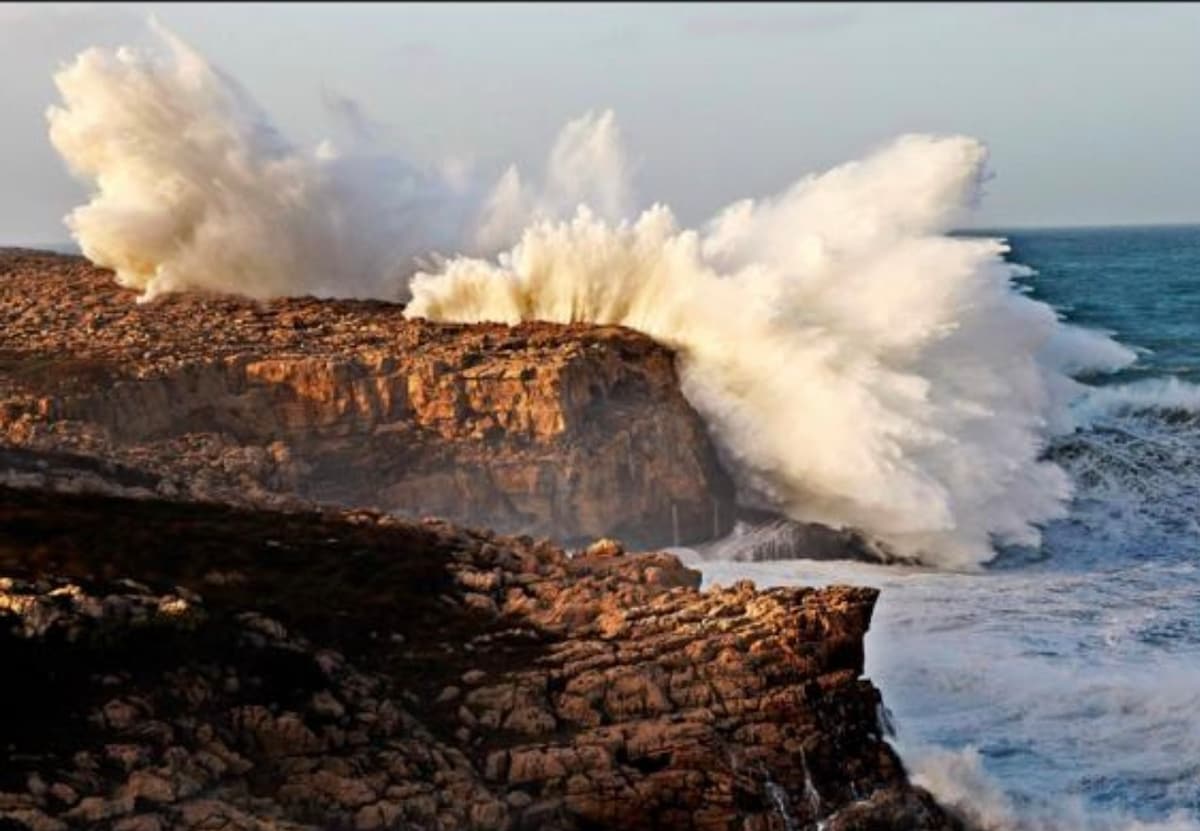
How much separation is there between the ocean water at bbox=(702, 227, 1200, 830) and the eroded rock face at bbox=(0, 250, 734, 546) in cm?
190

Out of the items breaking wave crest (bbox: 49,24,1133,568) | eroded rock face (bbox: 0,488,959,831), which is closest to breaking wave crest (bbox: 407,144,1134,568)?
breaking wave crest (bbox: 49,24,1133,568)

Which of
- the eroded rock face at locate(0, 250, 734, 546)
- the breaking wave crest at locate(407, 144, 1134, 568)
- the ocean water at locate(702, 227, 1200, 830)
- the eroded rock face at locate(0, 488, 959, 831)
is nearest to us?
the eroded rock face at locate(0, 488, 959, 831)

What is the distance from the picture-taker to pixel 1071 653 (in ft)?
56.0

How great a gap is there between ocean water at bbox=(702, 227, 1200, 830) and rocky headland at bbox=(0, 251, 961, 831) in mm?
1450

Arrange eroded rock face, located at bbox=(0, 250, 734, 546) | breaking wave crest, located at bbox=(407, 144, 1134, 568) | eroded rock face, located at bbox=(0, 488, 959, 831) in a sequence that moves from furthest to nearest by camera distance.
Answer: breaking wave crest, located at bbox=(407, 144, 1134, 568) → eroded rock face, located at bbox=(0, 250, 734, 546) → eroded rock face, located at bbox=(0, 488, 959, 831)

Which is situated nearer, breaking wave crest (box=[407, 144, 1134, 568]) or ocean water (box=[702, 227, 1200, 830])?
ocean water (box=[702, 227, 1200, 830])

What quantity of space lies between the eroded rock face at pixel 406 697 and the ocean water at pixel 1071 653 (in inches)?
57.5

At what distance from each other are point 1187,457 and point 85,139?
18.8m

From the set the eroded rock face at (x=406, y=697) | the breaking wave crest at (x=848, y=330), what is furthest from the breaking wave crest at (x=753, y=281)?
the eroded rock face at (x=406, y=697)

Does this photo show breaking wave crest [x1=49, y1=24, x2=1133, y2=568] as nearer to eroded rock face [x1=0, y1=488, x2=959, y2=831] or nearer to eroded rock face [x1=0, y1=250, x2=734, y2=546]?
eroded rock face [x1=0, y1=250, x2=734, y2=546]

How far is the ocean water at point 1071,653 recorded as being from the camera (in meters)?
13.8

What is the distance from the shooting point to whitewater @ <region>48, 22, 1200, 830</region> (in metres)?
17.9

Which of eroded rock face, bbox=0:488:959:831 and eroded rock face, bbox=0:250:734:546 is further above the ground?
eroded rock face, bbox=0:250:734:546

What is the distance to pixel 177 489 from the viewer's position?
16.9 m
